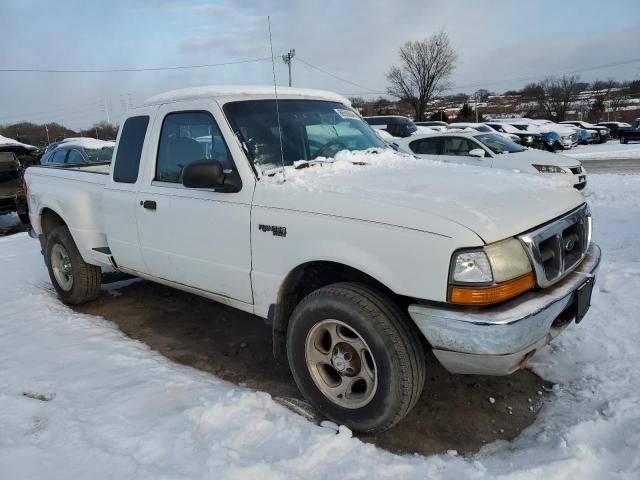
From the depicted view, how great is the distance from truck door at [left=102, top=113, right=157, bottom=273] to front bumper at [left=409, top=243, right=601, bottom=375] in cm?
265

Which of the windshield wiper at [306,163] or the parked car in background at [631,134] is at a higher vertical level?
Answer: the windshield wiper at [306,163]

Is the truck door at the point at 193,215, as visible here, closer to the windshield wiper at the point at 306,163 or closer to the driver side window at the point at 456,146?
the windshield wiper at the point at 306,163

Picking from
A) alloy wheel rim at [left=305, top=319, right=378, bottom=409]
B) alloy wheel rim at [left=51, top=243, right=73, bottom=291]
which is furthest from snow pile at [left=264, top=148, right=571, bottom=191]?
→ alloy wheel rim at [left=51, top=243, right=73, bottom=291]

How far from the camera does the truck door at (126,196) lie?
4.15 meters

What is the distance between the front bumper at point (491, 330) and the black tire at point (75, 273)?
380 centimetres

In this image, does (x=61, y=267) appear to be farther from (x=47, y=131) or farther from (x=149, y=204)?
(x=47, y=131)

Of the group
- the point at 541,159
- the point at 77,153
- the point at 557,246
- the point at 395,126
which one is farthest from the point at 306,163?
the point at 395,126

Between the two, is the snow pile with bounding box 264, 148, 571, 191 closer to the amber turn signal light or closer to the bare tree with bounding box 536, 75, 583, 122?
the amber turn signal light

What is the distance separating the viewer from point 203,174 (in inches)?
121

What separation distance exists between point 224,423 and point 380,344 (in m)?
1.05

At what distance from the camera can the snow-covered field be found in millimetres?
2514

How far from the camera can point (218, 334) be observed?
4430mm

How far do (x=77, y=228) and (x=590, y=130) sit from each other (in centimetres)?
3653

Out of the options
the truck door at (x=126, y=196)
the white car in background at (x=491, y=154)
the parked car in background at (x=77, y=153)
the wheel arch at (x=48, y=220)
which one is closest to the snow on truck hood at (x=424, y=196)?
the truck door at (x=126, y=196)
